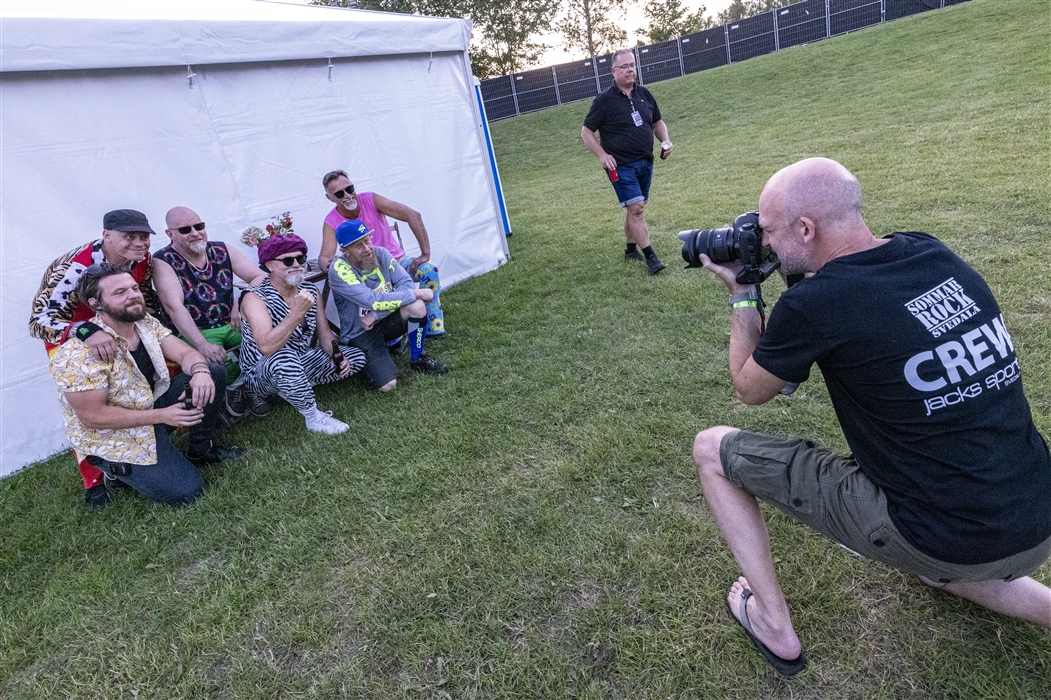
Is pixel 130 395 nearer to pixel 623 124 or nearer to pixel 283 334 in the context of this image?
pixel 283 334

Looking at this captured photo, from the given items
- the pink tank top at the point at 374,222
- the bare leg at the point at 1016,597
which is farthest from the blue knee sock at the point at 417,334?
the bare leg at the point at 1016,597

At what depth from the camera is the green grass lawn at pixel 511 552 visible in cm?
183

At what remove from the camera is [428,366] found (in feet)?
13.6

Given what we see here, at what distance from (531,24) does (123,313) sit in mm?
32840

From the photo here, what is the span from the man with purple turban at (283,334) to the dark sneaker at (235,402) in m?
0.10

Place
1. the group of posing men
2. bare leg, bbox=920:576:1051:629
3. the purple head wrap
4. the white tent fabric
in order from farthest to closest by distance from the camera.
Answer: the purple head wrap < the white tent fabric < the group of posing men < bare leg, bbox=920:576:1051:629

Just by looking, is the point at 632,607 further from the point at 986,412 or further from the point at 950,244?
the point at 950,244

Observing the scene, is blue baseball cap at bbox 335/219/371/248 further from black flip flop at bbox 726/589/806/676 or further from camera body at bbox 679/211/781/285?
black flip flop at bbox 726/589/806/676

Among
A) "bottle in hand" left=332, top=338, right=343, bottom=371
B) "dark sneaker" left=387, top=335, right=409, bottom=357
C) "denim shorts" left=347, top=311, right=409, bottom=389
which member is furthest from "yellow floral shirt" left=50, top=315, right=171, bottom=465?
"dark sneaker" left=387, top=335, right=409, bottom=357

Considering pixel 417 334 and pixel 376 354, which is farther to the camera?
pixel 417 334

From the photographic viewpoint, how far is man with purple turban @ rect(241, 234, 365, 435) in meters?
3.35

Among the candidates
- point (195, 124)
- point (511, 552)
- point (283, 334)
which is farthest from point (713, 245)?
point (195, 124)

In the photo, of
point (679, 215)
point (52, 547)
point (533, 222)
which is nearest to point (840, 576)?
point (52, 547)

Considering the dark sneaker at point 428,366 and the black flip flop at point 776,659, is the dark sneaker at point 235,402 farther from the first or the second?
the black flip flop at point 776,659
